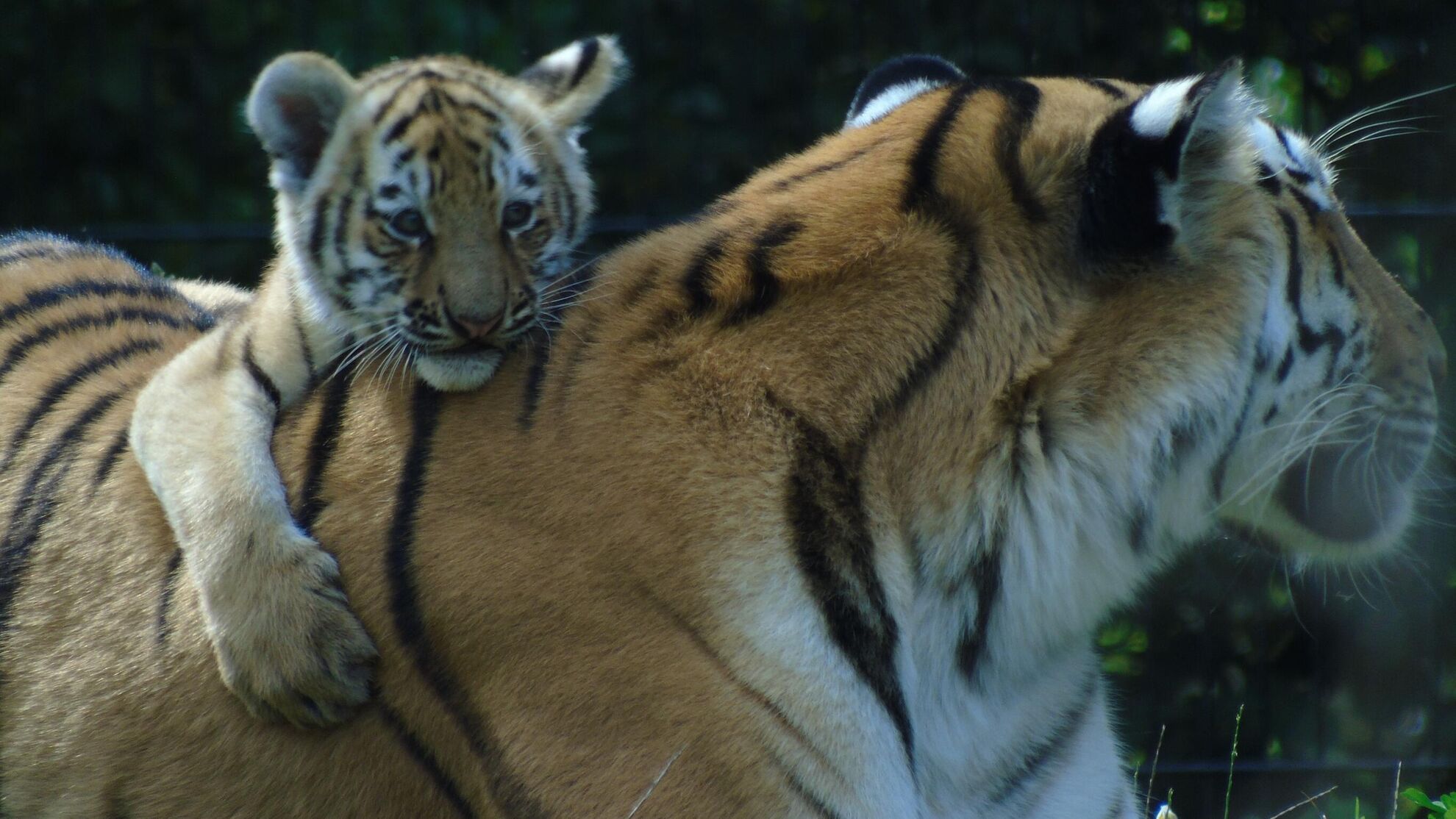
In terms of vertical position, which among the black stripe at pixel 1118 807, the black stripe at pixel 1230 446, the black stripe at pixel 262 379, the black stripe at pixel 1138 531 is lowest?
the black stripe at pixel 1118 807

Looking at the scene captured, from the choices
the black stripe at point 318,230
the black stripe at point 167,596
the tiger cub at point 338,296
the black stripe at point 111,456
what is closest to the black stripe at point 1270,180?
the tiger cub at point 338,296

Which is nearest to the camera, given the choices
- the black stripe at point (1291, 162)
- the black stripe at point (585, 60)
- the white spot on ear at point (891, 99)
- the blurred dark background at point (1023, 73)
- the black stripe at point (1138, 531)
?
the black stripe at point (1138, 531)

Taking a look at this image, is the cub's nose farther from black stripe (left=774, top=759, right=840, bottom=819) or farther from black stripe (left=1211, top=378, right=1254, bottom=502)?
black stripe (left=1211, top=378, right=1254, bottom=502)

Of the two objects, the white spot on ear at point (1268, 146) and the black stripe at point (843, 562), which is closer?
the black stripe at point (843, 562)

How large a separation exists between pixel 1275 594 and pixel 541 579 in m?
2.97

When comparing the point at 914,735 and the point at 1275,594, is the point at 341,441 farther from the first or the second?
the point at 1275,594

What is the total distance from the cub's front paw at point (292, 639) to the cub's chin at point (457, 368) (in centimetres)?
26

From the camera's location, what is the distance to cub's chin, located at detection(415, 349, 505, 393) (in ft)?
6.07

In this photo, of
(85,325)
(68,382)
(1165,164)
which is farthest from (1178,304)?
(85,325)

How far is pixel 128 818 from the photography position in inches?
72.5

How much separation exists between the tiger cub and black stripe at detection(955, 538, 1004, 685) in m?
0.65

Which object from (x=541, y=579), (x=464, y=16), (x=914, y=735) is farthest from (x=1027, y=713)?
(x=464, y=16)

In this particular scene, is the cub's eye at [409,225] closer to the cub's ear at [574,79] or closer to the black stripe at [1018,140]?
the cub's ear at [574,79]

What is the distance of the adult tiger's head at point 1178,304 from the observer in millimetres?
1731
